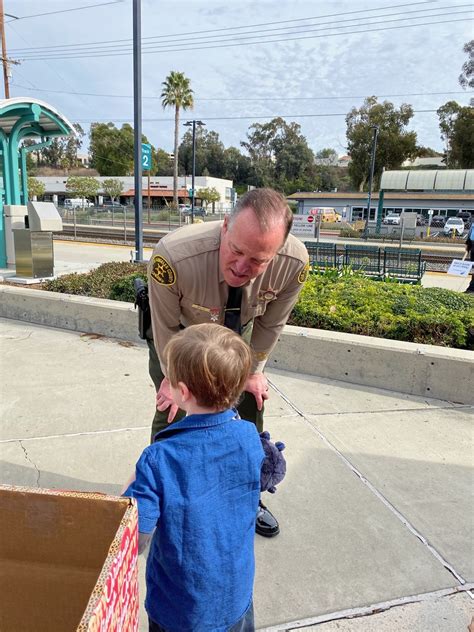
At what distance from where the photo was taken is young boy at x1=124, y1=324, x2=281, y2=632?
49.3 inches

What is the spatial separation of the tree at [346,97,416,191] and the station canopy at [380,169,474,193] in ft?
66.9

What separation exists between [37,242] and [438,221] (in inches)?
1493

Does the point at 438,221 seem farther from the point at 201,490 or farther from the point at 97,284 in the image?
the point at 201,490

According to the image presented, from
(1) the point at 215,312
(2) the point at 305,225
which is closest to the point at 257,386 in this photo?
(1) the point at 215,312

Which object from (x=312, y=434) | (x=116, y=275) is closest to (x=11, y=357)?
(x=116, y=275)

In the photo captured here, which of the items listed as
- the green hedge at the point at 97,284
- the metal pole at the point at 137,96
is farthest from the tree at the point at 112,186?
the green hedge at the point at 97,284

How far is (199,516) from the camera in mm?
1273

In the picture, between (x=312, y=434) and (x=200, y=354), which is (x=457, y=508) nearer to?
(x=312, y=434)

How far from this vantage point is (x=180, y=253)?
2104mm

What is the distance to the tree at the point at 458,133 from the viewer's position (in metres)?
52.1

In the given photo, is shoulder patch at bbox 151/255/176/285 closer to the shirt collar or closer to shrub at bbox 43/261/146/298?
the shirt collar

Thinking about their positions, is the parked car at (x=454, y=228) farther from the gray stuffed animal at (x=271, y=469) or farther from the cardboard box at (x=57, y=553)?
the cardboard box at (x=57, y=553)

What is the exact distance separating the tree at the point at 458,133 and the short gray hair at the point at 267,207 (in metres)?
58.5

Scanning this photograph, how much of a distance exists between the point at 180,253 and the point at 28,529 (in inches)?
49.0
